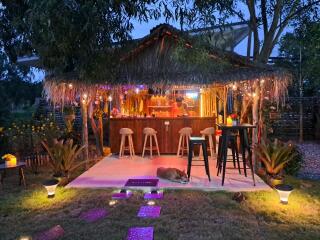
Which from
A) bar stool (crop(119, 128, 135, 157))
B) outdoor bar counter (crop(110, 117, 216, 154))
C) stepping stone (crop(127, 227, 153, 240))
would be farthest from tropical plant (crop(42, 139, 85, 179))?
outdoor bar counter (crop(110, 117, 216, 154))

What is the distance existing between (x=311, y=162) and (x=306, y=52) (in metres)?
4.86

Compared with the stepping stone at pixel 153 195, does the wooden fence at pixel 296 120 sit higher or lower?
higher

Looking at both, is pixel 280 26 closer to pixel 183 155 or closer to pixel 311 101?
pixel 183 155

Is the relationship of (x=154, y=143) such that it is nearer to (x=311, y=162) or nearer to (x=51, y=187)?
(x=51, y=187)

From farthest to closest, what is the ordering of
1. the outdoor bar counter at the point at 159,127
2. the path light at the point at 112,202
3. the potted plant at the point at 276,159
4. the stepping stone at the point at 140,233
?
1. the outdoor bar counter at the point at 159,127
2. the potted plant at the point at 276,159
3. the path light at the point at 112,202
4. the stepping stone at the point at 140,233

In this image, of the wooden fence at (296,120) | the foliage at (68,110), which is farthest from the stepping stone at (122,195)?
the wooden fence at (296,120)

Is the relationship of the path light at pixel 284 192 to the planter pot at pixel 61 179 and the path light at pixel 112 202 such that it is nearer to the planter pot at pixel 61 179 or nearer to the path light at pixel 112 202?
the path light at pixel 112 202

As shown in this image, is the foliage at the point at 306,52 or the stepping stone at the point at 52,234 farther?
the foliage at the point at 306,52

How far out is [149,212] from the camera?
4.05 m

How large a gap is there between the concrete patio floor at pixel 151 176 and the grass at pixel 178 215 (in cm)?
23

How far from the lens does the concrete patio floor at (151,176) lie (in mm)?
5141

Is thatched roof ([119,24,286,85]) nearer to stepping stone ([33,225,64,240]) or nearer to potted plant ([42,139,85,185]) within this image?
potted plant ([42,139,85,185])

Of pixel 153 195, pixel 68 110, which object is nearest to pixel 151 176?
pixel 153 195

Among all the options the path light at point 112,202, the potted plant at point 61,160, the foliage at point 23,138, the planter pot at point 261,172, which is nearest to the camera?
the path light at point 112,202
